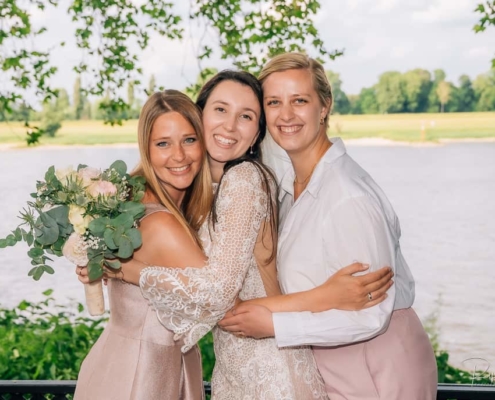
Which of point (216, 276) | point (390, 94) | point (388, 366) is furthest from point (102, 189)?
point (390, 94)

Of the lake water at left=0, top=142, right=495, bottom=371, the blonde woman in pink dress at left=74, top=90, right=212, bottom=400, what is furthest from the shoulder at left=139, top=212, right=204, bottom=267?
the lake water at left=0, top=142, right=495, bottom=371

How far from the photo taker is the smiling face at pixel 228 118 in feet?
7.86

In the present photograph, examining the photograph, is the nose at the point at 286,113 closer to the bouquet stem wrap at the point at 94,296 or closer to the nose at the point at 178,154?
the nose at the point at 178,154

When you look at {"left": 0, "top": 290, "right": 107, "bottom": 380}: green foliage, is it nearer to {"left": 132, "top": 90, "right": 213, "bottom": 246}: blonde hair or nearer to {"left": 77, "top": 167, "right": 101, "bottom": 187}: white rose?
{"left": 132, "top": 90, "right": 213, "bottom": 246}: blonde hair

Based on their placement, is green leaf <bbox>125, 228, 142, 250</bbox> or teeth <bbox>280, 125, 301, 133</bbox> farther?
teeth <bbox>280, 125, 301, 133</bbox>

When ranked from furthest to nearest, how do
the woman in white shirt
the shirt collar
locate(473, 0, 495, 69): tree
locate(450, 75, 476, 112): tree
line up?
locate(450, 75, 476, 112): tree < locate(473, 0, 495, 69): tree < the shirt collar < the woman in white shirt

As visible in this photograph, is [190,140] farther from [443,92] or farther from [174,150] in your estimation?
[443,92]

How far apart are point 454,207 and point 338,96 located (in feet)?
7.17

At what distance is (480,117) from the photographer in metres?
6.32

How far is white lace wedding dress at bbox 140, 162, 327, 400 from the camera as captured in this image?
209 centimetres

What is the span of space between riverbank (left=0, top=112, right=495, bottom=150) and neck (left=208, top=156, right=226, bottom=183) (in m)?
3.67

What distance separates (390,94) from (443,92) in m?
0.46

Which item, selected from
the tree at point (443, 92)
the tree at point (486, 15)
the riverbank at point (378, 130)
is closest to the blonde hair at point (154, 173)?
the tree at point (486, 15)

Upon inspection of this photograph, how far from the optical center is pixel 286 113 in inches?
92.0
